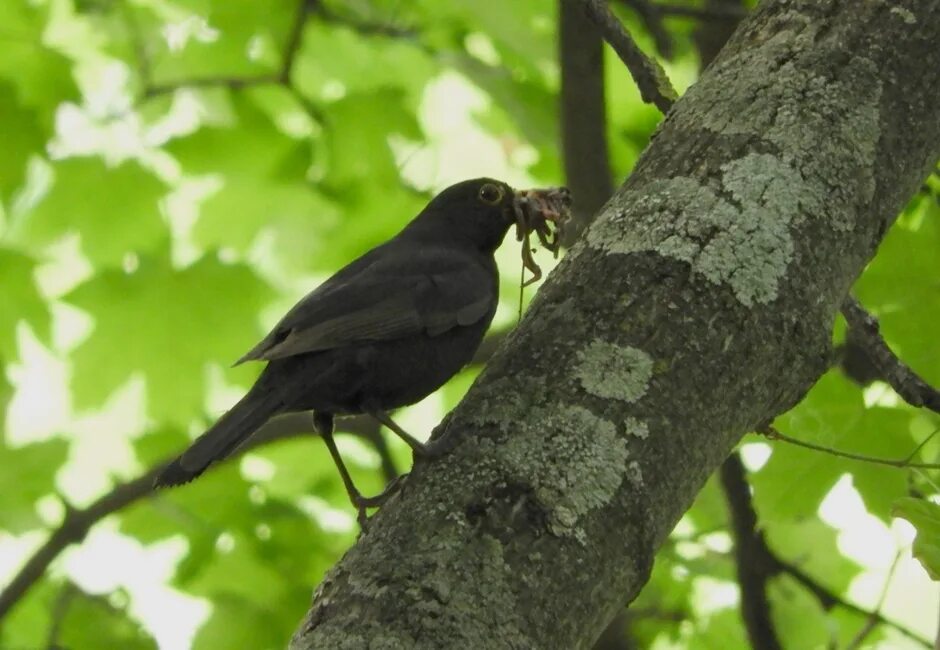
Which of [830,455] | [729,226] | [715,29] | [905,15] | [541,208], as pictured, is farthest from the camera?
[715,29]

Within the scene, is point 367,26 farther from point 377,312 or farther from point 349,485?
point 349,485

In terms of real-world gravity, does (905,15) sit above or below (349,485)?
above

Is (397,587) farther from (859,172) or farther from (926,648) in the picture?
(926,648)

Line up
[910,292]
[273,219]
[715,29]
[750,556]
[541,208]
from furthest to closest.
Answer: [273,219] < [715,29] < [750,556] < [541,208] < [910,292]

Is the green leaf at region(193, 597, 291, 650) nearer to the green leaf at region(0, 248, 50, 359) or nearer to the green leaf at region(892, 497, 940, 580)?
the green leaf at region(0, 248, 50, 359)

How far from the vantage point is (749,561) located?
11.4 feet

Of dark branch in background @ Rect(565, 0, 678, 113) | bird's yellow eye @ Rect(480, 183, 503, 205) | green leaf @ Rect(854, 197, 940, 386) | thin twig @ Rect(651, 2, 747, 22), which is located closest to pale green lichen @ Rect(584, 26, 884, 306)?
dark branch in background @ Rect(565, 0, 678, 113)

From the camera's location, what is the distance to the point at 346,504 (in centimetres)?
483

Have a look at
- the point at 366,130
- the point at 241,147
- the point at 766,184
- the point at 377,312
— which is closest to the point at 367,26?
the point at 366,130

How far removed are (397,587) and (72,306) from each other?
287 cm

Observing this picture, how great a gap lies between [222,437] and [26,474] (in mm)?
2058

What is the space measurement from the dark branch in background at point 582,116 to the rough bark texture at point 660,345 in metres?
1.50

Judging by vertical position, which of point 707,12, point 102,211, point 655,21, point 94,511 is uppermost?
point 707,12

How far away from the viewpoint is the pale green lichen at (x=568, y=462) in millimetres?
1563
